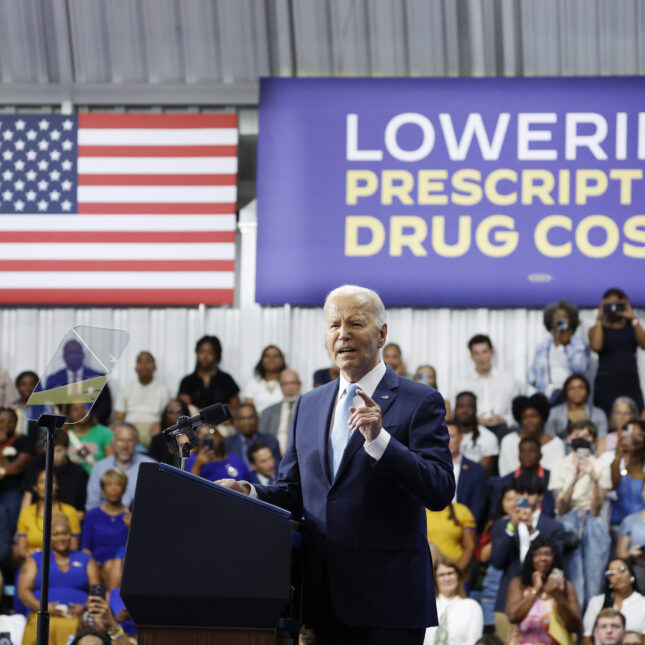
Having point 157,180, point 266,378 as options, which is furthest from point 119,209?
point 266,378

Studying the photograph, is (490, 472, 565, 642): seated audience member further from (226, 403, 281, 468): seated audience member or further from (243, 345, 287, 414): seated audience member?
(243, 345, 287, 414): seated audience member

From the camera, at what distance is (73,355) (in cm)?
351

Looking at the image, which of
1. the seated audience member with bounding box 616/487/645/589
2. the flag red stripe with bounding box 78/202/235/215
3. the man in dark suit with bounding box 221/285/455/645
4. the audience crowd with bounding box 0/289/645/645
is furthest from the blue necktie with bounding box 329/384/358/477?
the flag red stripe with bounding box 78/202/235/215

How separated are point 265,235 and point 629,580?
14.7 feet

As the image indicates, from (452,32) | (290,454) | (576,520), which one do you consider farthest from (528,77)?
(290,454)

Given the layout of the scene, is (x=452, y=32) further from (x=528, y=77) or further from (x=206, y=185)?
(x=206, y=185)

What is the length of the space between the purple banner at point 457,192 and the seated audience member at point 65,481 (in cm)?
241

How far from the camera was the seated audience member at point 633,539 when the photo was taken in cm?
727

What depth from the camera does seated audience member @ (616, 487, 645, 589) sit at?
286 inches

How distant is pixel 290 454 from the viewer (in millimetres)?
3240

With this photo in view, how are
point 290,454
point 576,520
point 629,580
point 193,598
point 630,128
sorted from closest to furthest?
1. point 193,598
2. point 290,454
3. point 629,580
4. point 576,520
5. point 630,128

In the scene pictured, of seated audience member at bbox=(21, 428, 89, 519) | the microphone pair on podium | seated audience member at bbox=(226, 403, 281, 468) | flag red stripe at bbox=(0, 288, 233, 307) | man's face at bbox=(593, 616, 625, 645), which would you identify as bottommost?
man's face at bbox=(593, 616, 625, 645)

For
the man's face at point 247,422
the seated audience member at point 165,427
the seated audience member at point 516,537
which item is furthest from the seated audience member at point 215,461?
the seated audience member at point 516,537

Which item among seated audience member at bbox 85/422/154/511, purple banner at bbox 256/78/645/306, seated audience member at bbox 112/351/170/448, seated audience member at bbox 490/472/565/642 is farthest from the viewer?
purple banner at bbox 256/78/645/306
